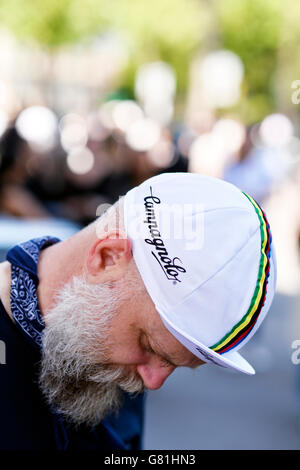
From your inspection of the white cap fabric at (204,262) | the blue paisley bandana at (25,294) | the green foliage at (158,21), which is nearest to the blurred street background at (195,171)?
the blue paisley bandana at (25,294)

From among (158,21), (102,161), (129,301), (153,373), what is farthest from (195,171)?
(158,21)

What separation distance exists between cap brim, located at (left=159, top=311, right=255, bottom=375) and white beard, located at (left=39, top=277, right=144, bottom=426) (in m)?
0.15

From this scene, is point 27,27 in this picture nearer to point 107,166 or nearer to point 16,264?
point 107,166

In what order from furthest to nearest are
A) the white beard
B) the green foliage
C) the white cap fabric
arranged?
the green foliage < the white beard < the white cap fabric

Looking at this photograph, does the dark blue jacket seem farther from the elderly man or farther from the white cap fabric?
the white cap fabric

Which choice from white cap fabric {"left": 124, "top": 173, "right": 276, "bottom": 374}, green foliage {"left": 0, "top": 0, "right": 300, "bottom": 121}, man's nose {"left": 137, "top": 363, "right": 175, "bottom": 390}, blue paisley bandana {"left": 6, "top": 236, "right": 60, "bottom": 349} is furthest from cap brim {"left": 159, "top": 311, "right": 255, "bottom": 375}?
green foliage {"left": 0, "top": 0, "right": 300, "bottom": 121}

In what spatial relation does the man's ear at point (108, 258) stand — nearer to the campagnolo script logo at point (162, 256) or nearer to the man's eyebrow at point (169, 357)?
the campagnolo script logo at point (162, 256)

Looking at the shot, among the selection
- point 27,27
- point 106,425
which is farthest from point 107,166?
point 27,27

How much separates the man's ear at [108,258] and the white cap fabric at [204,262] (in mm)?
28

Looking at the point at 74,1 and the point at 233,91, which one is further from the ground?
the point at 74,1

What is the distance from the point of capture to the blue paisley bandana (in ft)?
5.53

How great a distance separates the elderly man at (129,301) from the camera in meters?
1.62

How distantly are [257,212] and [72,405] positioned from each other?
0.70m
